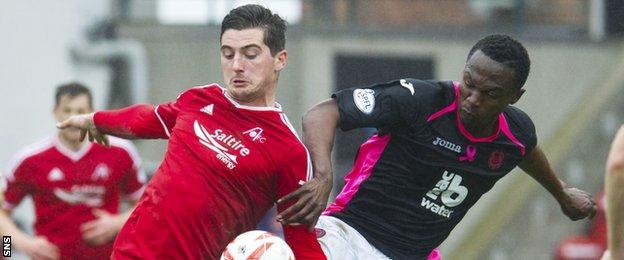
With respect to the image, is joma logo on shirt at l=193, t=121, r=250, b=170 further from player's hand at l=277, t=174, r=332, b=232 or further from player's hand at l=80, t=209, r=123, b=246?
Answer: player's hand at l=80, t=209, r=123, b=246

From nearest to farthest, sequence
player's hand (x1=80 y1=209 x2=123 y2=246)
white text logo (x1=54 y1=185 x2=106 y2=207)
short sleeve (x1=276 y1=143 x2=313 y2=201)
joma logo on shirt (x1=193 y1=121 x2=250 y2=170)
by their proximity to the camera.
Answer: short sleeve (x1=276 y1=143 x2=313 y2=201), joma logo on shirt (x1=193 y1=121 x2=250 y2=170), player's hand (x1=80 y1=209 x2=123 y2=246), white text logo (x1=54 y1=185 x2=106 y2=207)

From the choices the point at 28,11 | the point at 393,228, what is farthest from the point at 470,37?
the point at 393,228

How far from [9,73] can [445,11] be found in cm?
461

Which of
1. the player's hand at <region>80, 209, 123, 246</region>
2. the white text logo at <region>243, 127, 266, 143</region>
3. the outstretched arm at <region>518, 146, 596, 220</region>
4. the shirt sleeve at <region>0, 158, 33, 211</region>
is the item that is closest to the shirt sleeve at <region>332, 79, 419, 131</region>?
the white text logo at <region>243, 127, 266, 143</region>

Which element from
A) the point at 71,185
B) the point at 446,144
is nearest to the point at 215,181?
the point at 446,144

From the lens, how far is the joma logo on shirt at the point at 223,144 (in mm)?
6727

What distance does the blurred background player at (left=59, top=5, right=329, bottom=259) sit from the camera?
668 centimetres

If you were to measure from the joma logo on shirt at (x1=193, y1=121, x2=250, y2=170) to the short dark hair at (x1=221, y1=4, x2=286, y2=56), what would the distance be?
1.46 feet

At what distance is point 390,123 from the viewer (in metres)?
7.05

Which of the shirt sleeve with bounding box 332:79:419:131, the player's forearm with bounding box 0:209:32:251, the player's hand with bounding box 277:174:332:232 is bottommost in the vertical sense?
the player's forearm with bounding box 0:209:32:251

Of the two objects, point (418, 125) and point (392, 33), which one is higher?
point (418, 125)

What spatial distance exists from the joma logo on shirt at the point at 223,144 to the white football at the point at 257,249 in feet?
1.12

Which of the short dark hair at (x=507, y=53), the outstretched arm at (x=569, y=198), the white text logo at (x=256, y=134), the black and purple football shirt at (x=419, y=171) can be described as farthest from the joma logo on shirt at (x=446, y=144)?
the white text logo at (x=256, y=134)

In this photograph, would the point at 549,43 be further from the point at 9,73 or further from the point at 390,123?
the point at 390,123
